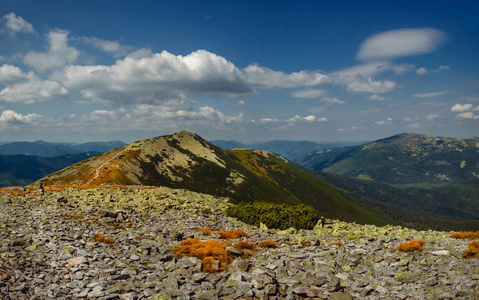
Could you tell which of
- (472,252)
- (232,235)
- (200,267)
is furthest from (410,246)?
(232,235)

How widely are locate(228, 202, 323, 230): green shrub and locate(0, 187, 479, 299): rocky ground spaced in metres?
5.62

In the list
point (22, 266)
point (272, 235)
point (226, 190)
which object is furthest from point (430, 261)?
point (226, 190)

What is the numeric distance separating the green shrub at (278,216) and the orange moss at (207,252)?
40.3 feet

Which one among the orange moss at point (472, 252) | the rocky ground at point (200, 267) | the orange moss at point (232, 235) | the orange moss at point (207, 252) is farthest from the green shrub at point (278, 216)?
the orange moss at point (472, 252)

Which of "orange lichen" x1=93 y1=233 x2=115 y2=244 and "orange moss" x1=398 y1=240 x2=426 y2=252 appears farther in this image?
"orange lichen" x1=93 y1=233 x2=115 y2=244

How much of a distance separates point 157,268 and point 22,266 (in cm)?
752

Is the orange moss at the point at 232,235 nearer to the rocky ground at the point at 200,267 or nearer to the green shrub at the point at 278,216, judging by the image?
the rocky ground at the point at 200,267

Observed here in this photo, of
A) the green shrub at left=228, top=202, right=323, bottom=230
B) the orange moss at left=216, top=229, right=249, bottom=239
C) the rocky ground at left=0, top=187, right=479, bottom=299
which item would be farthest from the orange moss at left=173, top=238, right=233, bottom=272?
the green shrub at left=228, top=202, right=323, bottom=230

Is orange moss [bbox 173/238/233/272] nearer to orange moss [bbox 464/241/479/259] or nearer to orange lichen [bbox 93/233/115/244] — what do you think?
orange lichen [bbox 93/233/115/244]

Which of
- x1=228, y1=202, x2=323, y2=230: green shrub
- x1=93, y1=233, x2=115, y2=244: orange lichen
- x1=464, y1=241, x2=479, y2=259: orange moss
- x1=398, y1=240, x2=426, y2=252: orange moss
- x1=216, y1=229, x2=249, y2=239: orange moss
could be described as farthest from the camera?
x1=228, y1=202, x2=323, y2=230: green shrub

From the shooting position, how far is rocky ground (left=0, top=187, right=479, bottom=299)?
12758 millimetres

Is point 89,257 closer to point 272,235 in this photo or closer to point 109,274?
point 109,274

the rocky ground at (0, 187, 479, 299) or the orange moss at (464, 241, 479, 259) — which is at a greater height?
the orange moss at (464, 241, 479, 259)

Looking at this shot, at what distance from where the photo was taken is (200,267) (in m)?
16.0
